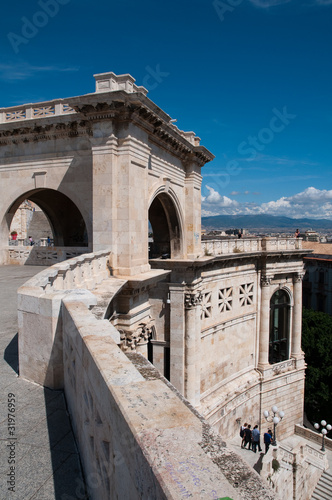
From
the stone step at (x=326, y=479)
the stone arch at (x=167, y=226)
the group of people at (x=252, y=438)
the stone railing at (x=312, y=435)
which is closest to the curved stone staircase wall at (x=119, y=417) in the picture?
the stone arch at (x=167, y=226)

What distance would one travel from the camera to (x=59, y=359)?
5.48m

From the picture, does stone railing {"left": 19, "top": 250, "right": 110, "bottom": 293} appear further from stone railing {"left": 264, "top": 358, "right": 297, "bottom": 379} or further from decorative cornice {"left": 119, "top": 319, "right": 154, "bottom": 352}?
stone railing {"left": 264, "top": 358, "right": 297, "bottom": 379}

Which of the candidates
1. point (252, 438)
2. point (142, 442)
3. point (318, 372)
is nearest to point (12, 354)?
point (142, 442)

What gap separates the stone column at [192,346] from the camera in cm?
1800

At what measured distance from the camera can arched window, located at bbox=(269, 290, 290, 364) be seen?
2630cm

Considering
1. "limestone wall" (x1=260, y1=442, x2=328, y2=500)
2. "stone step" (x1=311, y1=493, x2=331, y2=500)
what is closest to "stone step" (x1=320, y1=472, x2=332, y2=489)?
"limestone wall" (x1=260, y1=442, x2=328, y2=500)

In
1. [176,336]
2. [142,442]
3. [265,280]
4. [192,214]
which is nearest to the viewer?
[142,442]

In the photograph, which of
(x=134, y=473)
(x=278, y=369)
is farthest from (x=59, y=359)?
(x=278, y=369)

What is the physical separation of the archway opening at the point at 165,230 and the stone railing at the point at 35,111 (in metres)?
6.24

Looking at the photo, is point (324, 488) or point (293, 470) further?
point (324, 488)

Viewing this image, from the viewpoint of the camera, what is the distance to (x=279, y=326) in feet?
88.8

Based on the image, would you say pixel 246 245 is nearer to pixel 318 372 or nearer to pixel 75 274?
pixel 318 372

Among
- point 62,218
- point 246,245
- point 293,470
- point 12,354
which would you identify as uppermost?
point 62,218

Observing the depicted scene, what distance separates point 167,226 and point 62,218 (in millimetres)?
6055
